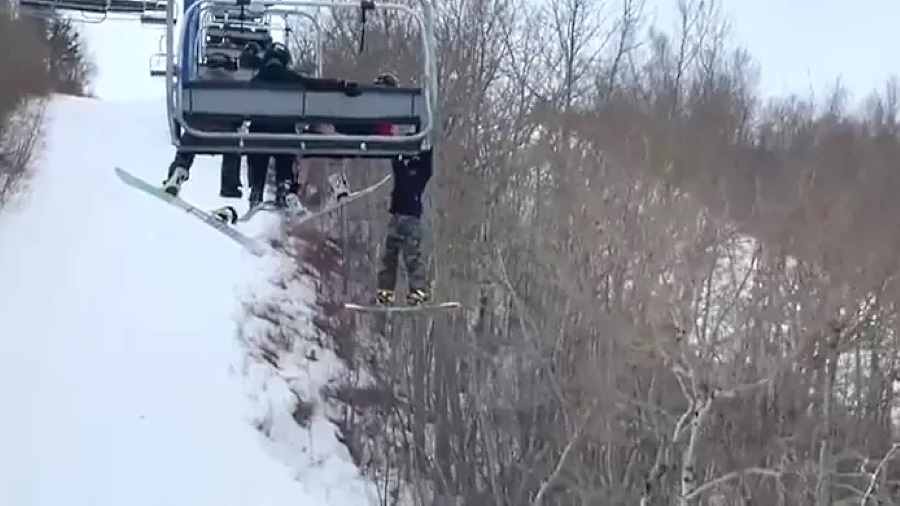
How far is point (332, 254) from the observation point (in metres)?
17.7

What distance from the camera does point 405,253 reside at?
5562 mm

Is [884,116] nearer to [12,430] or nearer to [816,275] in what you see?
[816,275]

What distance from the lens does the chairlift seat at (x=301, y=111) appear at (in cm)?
490

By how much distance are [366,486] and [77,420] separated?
10.3ft

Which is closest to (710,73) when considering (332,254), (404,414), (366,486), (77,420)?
(332,254)

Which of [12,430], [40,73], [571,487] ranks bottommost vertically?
[571,487]

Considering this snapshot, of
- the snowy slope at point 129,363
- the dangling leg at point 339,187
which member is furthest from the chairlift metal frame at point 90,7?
the dangling leg at point 339,187

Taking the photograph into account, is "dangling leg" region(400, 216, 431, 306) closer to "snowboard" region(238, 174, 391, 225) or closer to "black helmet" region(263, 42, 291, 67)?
"snowboard" region(238, 174, 391, 225)

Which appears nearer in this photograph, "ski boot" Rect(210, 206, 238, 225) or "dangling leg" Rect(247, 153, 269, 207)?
"ski boot" Rect(210, 206, 238, 225)

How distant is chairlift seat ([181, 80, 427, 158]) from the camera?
4.90 metres

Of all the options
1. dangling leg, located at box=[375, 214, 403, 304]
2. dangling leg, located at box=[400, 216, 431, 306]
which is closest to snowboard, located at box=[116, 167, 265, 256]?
dangling leg, located at box=[375, 214, 403, 304]

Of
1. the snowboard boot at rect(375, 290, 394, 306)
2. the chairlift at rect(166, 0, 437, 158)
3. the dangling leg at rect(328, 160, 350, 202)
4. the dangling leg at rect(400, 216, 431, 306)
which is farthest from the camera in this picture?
the dangling leg at rect(328, 160, 350, 202)

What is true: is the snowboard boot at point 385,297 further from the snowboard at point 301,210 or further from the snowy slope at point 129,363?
the snowy slope at point 129,363

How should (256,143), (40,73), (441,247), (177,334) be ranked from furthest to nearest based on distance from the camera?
(40,73) → (441,247) → (177,334) → (256,143)
